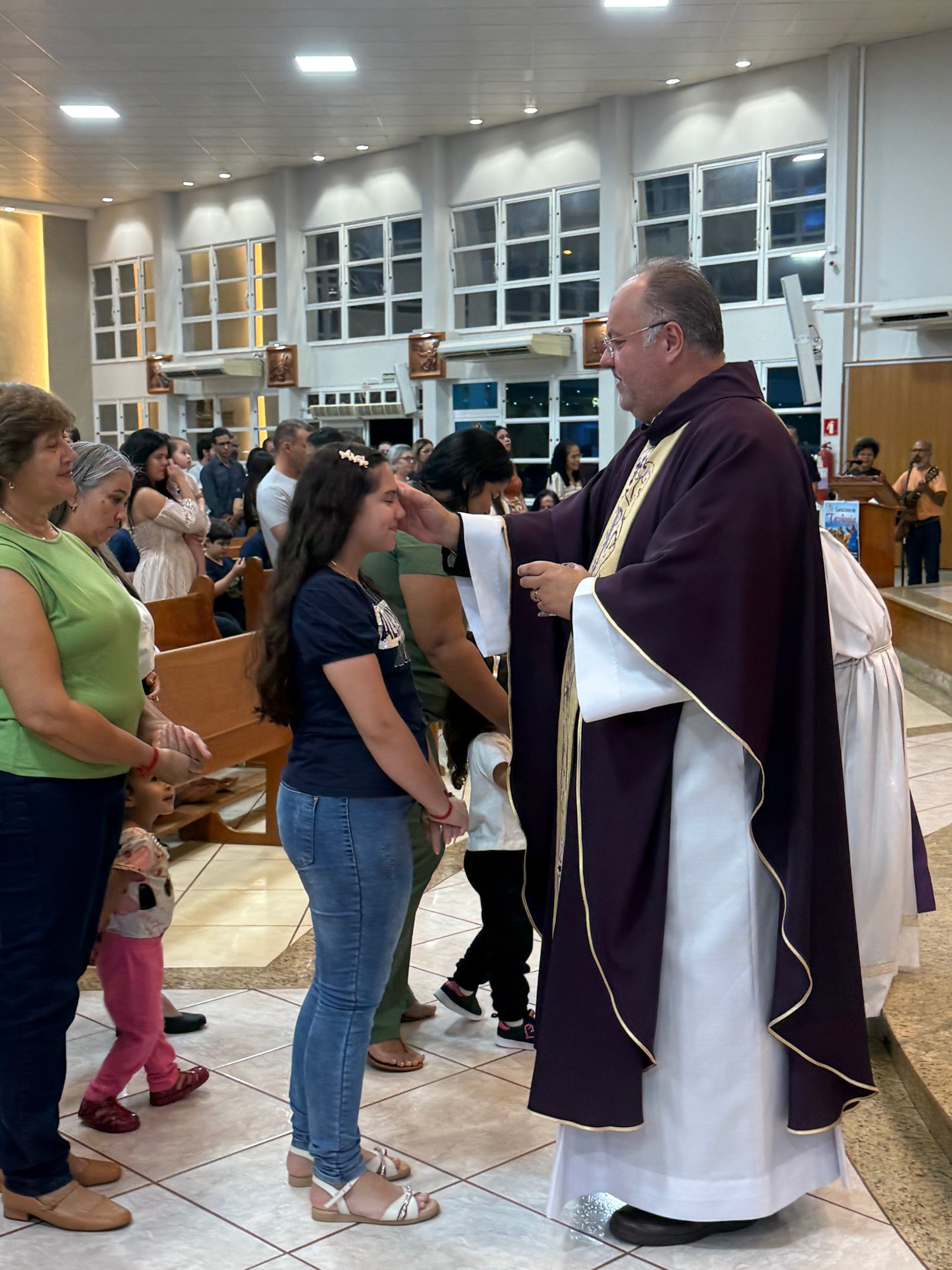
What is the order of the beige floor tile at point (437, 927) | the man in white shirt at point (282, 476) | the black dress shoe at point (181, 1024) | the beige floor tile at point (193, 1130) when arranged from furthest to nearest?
the man in white shirt at point (282, 476) < the beige floor tile at point (437, 927) < the black dress shoe at point (181, 1024) < the beige floor tile at point (193, 1130)

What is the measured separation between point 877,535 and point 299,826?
9120mm

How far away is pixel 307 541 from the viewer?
2.34 m

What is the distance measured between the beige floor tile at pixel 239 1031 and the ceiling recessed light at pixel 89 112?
15482mm

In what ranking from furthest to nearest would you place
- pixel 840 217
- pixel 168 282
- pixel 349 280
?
pixel 168 282, pixel 349 280, pixel 840 217

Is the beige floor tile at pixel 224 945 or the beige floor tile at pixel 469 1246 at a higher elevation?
the beige floor tile at pixel 469 1246

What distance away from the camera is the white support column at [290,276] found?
19391 mm

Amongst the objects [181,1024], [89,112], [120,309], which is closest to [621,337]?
[181,1024]

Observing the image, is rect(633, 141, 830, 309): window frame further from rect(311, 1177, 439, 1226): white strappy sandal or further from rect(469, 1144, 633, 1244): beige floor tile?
rect(311, 1177, 439, 1226): white strappy sandal

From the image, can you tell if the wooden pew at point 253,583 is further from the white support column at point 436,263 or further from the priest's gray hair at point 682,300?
the white support column at point 436,263

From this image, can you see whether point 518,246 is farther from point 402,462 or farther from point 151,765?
point 151,765

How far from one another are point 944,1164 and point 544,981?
1.02 metres

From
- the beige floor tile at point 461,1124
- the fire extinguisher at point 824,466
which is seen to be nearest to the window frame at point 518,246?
the fire extinguisher at point 824,466

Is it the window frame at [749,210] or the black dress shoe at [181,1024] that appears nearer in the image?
the black dress shoe at [181,1024]

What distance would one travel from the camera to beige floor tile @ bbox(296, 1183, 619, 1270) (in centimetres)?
228
